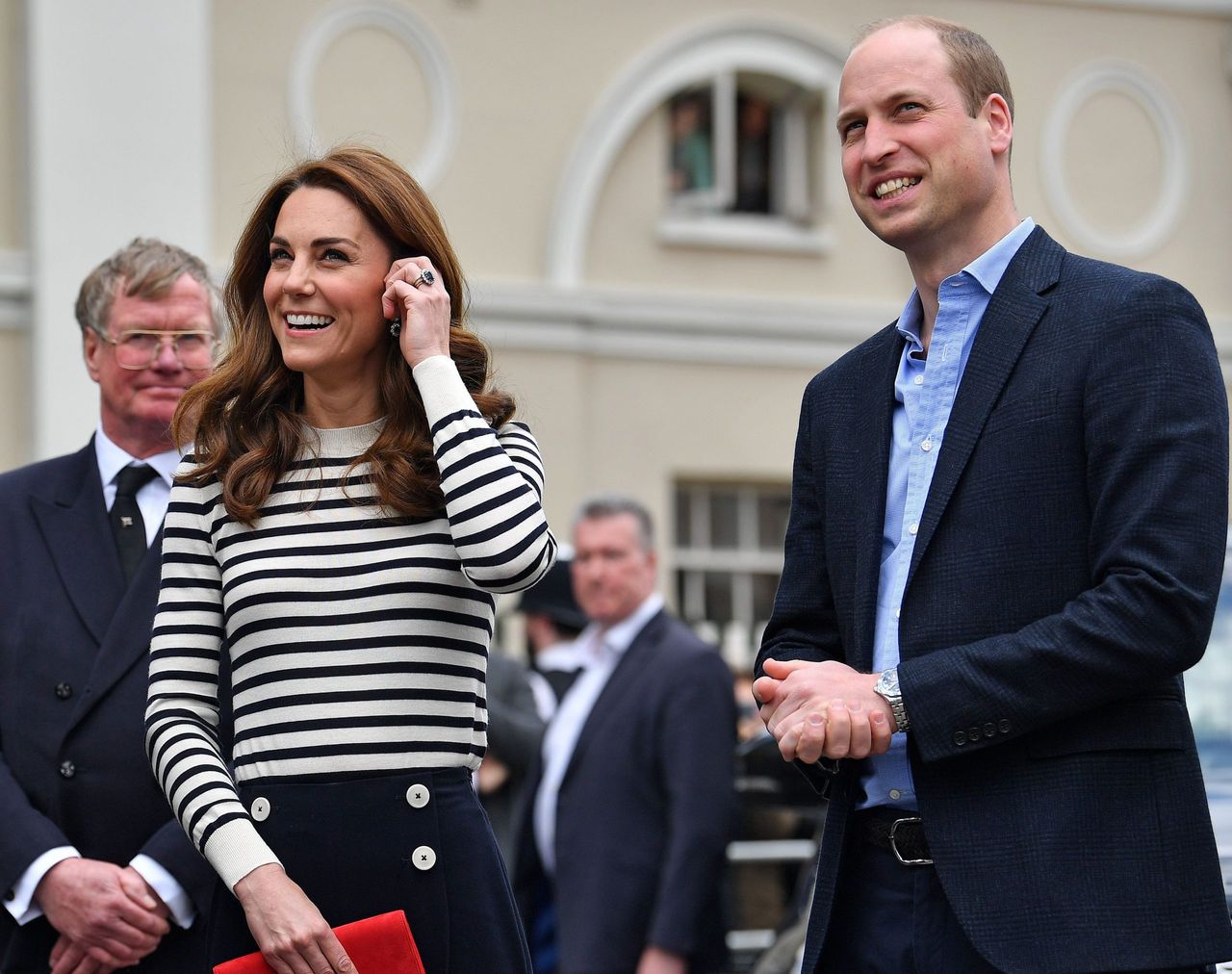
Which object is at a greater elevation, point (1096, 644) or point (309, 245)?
point (309, 245)

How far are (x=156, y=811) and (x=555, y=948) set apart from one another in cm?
374

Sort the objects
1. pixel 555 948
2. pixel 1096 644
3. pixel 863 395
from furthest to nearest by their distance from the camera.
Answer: pixel 555 948
pixel 863 395
pixel 1096 644

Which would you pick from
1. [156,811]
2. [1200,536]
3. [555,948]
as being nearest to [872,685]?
[1200,536]

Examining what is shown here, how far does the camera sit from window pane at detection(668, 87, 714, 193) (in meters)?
15.0

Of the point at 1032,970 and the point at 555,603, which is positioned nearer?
the point at 1032,970

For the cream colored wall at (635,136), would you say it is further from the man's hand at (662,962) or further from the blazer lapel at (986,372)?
the blazer lapel at (986,372)

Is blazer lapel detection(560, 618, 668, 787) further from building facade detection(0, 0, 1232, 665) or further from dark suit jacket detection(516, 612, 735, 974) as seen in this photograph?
building facade detection(0, 0, 1232, 665)

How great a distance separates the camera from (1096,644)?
102 inches

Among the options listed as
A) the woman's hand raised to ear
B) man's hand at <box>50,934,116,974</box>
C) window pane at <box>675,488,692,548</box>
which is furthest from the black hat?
window pane at <box>675,488,692,548</box>

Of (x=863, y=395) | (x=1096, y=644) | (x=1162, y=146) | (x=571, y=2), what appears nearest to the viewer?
(x=1096, y=644)

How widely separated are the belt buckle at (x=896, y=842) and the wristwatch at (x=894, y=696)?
7.1 inches

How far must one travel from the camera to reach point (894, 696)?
8.95 feet

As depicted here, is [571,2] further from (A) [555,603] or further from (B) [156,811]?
(B) [156,811]

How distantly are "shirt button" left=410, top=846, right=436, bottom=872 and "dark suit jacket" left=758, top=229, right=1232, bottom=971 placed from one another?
73 cm
